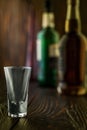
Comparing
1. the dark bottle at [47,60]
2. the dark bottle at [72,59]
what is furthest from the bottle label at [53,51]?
the dark bottle at [72,59]

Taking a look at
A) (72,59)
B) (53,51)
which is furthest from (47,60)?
(72,59)

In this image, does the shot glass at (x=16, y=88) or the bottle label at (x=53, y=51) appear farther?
the bottle label at (x=53, y=51)

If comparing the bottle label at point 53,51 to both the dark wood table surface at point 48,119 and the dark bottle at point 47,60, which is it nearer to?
the dark bottle at point 47,60

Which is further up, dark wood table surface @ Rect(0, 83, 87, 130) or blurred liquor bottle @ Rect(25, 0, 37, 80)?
blurred liquor bottle @ Rect(25, 0, 37, 80)

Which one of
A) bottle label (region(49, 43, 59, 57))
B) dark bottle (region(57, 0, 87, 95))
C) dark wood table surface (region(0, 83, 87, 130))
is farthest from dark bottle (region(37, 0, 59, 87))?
dark wood table surface (region(0, 83, 87, 130))

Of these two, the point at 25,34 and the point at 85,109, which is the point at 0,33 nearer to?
the point at 25,34

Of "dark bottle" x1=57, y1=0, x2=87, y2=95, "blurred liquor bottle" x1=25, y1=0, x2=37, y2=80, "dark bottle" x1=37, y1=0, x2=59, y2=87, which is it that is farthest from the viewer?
"blurred liquor bottle" x1=25, y1=0, x2=37, y2=80

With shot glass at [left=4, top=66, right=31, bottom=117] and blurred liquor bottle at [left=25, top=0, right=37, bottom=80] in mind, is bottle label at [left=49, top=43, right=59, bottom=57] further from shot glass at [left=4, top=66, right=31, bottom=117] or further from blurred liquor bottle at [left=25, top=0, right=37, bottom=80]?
shot glass at [left=4, top=66, right=31, bottom=117]

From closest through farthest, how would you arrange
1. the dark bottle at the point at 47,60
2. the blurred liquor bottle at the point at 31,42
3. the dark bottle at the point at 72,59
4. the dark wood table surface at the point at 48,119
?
the dark wood table surface at the point at 48,119
the dark bottle at the point at 72,59
the dark bottle at the point at 47,60
the blurred liquor bottle at the point at 31,42

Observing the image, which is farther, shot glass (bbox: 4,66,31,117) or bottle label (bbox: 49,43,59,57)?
bottle label (bbox: 49,43,59,57)
